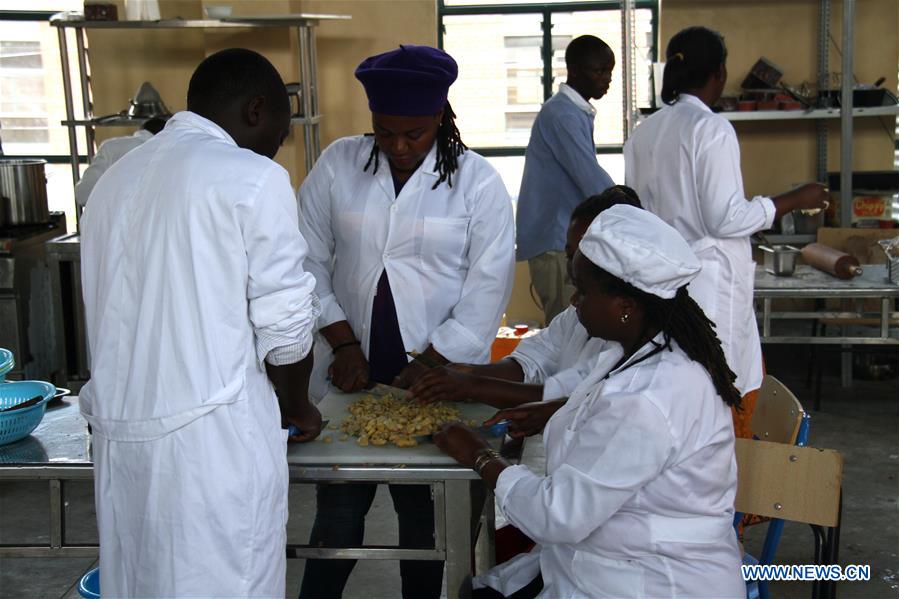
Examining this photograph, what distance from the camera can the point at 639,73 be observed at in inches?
253

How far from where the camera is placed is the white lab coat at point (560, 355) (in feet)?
8.02

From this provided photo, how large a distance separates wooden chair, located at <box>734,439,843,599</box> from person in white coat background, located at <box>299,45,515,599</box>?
2.39 feet

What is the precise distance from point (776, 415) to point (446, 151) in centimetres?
108

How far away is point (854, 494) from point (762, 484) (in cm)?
215

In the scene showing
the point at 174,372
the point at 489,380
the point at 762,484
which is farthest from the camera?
the point at 489,380

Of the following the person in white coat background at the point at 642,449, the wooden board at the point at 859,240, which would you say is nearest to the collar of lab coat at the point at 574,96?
the wooden board at the point at 859,240

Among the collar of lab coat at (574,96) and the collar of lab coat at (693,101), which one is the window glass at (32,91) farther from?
the collar of lab coat at (693,101)

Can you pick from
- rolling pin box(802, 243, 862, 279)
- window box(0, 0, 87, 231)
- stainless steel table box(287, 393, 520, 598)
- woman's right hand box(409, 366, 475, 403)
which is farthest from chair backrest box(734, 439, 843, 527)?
window box(0, 0, 87, 231)

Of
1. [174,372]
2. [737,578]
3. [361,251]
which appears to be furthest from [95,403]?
[737,578]

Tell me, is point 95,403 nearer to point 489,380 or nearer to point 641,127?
point 489,380

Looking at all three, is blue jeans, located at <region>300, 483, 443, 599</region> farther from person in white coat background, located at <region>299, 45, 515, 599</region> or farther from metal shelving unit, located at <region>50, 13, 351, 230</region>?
metal shelving unit, located at <region>50, 13, 351, 230</region>

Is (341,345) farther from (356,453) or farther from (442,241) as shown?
(356,453)

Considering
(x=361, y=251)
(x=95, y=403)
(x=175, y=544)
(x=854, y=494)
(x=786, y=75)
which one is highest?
(x=786, y=75)

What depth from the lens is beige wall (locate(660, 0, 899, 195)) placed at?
6074mm
